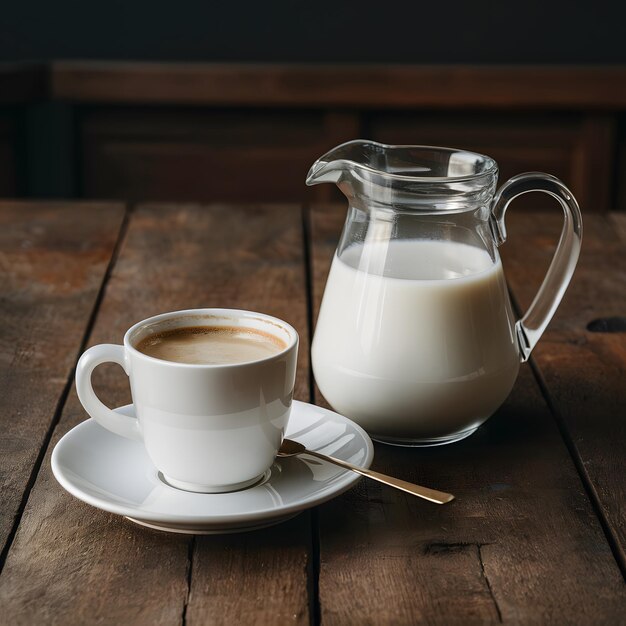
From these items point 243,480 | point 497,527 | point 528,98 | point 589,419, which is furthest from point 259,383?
point 528,98

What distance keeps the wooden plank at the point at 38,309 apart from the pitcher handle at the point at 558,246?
359 millimetres

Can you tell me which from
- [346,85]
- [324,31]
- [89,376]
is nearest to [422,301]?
[89,376]

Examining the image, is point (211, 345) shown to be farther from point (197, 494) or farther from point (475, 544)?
point (475, 544)

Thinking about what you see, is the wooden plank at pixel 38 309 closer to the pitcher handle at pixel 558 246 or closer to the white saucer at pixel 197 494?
the white saucer at pixel 197 494

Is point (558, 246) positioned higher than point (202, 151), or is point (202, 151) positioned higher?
point (558, 246)

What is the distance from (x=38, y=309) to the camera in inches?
38.4

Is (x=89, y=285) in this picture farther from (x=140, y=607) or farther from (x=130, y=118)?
(x=130, y=118)

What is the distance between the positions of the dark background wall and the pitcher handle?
5.80 ft

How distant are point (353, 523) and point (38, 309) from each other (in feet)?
1.73

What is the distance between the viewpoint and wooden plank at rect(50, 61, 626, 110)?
224 centimetres

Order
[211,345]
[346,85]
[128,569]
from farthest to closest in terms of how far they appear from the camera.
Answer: [346,85], [211,345], [128,569]

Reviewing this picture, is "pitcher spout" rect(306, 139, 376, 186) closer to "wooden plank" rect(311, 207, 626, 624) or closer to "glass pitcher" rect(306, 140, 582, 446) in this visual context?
"glass pitcher" rect(306, 140, 582, 446)

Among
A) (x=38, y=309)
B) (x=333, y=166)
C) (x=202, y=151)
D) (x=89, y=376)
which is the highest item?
(x=333, y=166)

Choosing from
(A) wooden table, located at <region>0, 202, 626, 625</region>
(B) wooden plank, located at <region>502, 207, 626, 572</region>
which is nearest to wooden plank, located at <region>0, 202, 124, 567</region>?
(A) wooden table, located at <region>0, 202, 626, 625</region>
